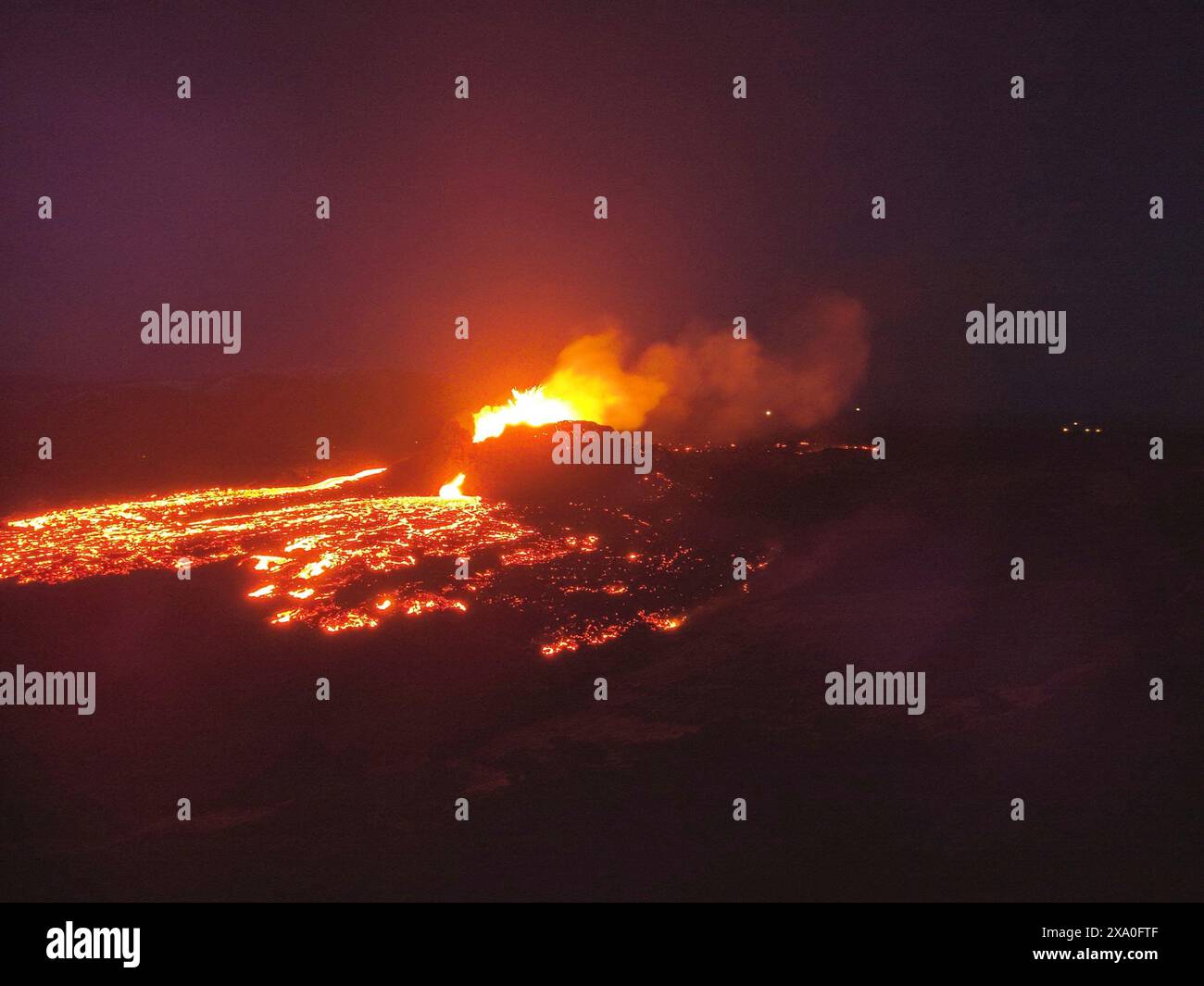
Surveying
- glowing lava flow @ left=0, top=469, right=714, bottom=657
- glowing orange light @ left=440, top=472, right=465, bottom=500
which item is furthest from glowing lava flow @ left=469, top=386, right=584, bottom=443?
glowing lava flow @ left=0, top=469, right=714, bottom=657

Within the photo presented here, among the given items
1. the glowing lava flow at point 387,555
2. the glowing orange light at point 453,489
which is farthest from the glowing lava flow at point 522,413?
the glowing lava flow at point 387,555

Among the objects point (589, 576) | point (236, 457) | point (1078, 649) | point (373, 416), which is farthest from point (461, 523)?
point (373, 416)

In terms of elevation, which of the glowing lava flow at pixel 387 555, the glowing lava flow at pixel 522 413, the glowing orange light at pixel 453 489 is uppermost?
the glowing lava flow at pixel 522 413

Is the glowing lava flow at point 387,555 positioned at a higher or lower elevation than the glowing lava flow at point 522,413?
lower

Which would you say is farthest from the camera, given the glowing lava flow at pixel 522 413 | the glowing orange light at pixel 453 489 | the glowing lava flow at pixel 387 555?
the glowing lava flow at pixel 522 413

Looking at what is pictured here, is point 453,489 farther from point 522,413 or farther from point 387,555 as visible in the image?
point 387,555

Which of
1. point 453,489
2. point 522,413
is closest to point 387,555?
point 453,489

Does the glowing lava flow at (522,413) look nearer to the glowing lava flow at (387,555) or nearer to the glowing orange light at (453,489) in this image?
the glowing orange light at (453,489)

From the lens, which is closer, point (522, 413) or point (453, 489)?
point (453, 489)

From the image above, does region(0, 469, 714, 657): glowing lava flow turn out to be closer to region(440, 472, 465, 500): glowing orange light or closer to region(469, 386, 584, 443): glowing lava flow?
region(440, 472, 465, 500): glowing orange light
